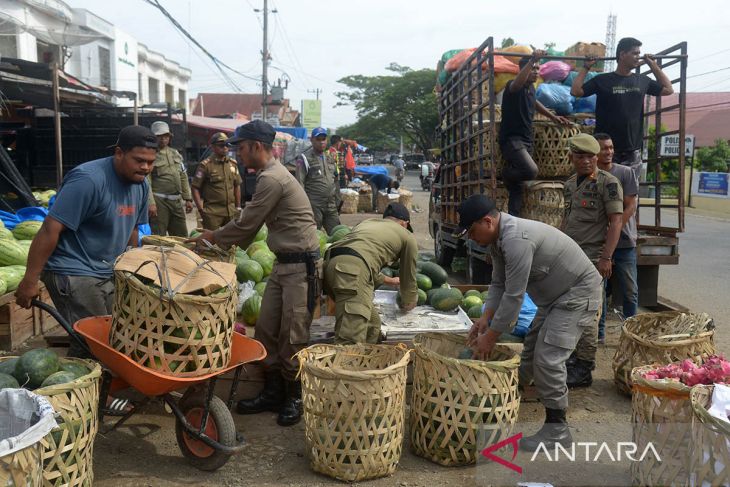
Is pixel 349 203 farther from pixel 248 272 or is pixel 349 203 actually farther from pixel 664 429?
pixel 664 429

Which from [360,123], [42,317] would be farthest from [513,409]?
[360,123]

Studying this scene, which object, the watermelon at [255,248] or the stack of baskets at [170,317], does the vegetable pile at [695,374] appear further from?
the watermelon at [255,248]

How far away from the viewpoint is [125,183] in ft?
13.7

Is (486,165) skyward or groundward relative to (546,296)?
skyward

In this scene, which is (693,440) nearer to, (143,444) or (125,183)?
(143,444)

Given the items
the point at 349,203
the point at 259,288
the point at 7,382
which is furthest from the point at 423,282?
the point at 349,203

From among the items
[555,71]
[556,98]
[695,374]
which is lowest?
[695,374]

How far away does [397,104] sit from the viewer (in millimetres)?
52531

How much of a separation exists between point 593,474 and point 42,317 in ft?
18.2

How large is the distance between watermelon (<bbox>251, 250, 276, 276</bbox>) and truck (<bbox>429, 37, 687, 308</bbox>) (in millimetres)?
2606

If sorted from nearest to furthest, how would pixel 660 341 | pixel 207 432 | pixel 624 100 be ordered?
pixel 207 432, pixel 660 341, pixel 624 100

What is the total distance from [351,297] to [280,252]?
0.64 meters

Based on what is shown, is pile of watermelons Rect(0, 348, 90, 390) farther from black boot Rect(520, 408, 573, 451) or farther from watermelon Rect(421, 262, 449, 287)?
watermelon Rect(421, 262, 449, 287)

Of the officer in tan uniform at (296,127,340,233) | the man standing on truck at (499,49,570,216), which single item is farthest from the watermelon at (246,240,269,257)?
the man standing on truck at (499,49,570,216)
